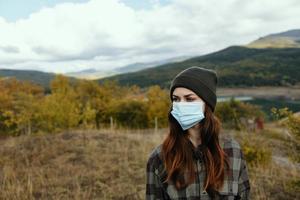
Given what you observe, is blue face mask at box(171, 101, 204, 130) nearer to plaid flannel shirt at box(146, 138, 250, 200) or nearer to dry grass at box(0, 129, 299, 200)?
plaid flannel shirt at box(146, 138, 250, 200)

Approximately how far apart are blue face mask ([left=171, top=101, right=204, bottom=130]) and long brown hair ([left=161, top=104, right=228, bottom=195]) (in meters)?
0.05

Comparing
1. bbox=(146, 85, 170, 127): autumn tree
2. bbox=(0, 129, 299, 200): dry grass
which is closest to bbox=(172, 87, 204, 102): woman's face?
bbox=(0, 129, 299, 200): dry grass

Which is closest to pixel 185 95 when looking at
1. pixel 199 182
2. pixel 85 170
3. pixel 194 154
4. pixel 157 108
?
pixel 194 154

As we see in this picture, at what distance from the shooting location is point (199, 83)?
222 centimetres

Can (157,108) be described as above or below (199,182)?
below

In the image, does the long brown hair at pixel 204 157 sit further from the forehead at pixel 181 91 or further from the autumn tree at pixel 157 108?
the autumn tree at pixel 157 108

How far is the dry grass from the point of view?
5590 millimetres

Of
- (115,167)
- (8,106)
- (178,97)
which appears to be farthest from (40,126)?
(178,97)

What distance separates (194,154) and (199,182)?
0.17 meters

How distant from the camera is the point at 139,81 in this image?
156m

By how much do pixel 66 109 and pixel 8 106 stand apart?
1470cm

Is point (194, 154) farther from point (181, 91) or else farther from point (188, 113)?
point (181, 91)

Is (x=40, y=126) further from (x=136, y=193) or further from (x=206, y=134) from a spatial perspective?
(x=206, y=134)

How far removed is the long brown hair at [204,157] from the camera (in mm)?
2197
